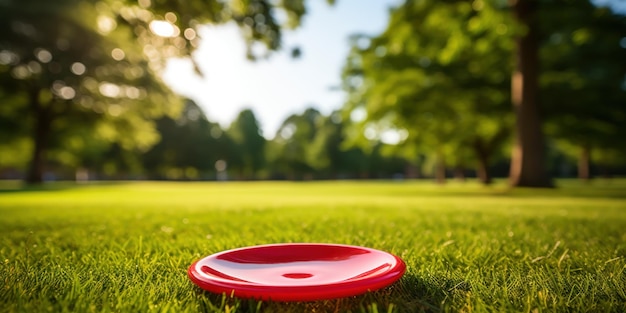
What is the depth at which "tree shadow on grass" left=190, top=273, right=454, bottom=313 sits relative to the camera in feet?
4.56

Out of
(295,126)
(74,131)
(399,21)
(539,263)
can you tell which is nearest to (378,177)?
(295,126)

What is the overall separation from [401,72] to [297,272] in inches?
611

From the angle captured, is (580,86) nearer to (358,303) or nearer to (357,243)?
(357,243)

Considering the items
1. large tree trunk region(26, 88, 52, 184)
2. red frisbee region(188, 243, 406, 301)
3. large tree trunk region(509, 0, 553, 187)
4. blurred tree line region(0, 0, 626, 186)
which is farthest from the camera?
large tree trunk region(26, 88, 52, 184)

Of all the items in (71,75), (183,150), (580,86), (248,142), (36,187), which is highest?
(71,75)

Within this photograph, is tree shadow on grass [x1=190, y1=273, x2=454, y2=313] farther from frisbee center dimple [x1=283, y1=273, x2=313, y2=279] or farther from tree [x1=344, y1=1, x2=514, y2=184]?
tree [x1=344, y1=1, x2=514, y2=184]

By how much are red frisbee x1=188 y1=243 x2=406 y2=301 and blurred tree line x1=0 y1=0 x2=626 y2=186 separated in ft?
14.4

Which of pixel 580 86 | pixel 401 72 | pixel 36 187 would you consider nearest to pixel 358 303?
pixel 401 72

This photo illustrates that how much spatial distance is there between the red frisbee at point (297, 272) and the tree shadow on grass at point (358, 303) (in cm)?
6

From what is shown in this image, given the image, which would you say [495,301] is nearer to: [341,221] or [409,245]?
[409,245]

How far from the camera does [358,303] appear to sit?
1479 millimetres

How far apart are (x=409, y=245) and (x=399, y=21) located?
12834 millimetres

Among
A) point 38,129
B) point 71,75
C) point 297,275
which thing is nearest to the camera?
point 297,275

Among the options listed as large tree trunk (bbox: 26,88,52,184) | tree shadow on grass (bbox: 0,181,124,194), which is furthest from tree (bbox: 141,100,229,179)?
large tree trunk (bbox: 26,88,52,184)
